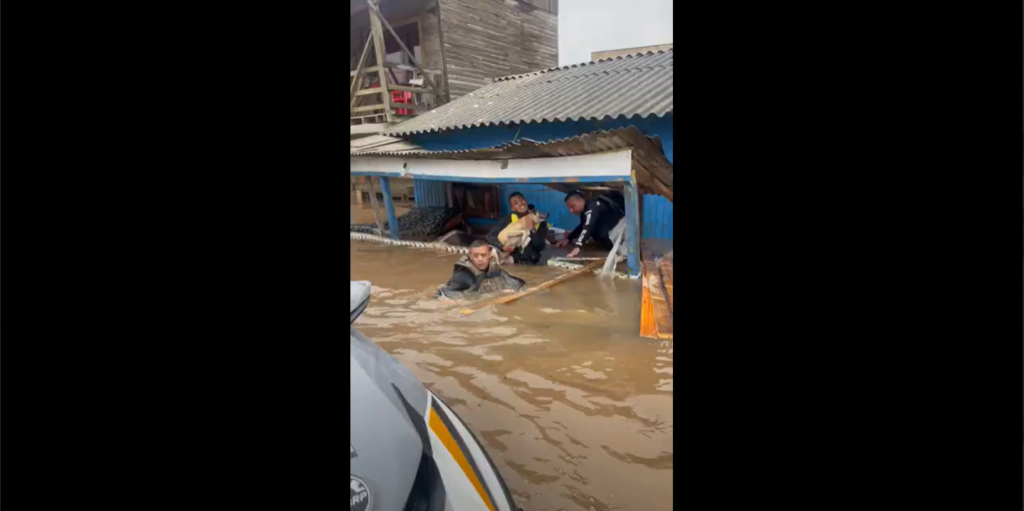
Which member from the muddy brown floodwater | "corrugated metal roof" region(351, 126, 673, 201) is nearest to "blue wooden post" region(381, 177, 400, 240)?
A: "corrugated metal roof" region(351, 126, 673, 201)

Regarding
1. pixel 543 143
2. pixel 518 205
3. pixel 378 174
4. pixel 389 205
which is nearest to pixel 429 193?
pixel 389 205

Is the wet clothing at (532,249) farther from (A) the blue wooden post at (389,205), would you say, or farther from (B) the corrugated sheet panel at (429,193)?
(B) the corrugated sheet panel at (429,193)

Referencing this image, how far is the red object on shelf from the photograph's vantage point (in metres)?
10.6

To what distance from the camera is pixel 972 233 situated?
389mm

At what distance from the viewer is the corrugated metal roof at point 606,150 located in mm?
5047

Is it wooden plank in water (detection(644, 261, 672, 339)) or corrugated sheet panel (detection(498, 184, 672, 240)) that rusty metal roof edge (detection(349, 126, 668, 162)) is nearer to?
wooden plank in water (detection(644, 261, 672, 339))

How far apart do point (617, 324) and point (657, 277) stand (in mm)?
1314

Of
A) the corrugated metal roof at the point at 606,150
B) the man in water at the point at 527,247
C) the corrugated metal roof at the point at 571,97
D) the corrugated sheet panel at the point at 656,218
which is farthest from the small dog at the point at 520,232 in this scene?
the corrugated sheet panel at the point at 656,218

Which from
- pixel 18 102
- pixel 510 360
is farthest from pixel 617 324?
pixel 18 102

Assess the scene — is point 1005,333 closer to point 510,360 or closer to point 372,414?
point 372,414

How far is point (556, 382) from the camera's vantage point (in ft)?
10.0

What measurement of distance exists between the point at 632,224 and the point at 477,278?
1.78 meters

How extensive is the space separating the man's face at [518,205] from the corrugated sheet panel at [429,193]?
125 inches

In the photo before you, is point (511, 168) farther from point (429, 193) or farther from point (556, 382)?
point (429, 193)
